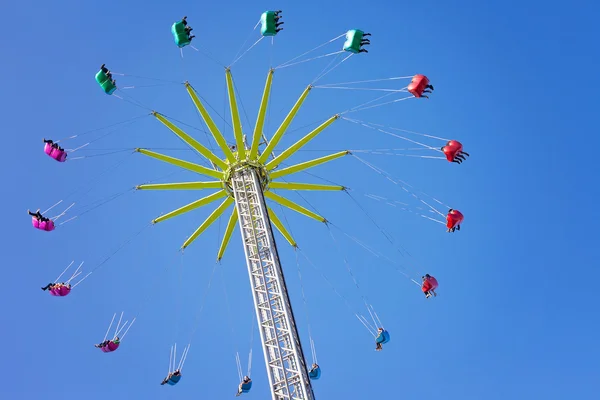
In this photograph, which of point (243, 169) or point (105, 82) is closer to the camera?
point (243, 169)

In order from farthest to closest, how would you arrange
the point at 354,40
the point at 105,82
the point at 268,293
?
1. the point at 105,82
2. the point at 354,40
3. the point at 268,293

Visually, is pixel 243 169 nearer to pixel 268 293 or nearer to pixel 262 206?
pixel 262 206

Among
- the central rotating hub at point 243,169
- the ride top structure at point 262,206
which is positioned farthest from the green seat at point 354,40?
the central rotating hub at point 243,169

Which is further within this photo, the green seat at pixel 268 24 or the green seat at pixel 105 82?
the green seat at pixel 105 82

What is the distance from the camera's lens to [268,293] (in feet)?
67.1

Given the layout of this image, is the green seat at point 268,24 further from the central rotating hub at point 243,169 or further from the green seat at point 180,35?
the central rotating hub at point 243,169

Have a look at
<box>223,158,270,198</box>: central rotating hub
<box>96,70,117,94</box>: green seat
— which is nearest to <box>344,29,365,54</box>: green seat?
<box>223,158,270,198</box>: central rotating hub

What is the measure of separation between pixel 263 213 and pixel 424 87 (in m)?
8.05

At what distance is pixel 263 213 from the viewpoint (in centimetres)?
2189

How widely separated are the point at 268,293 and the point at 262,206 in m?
3.45

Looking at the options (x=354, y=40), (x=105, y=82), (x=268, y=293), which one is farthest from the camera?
(x=105, y=82)

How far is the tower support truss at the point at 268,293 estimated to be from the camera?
730 inches

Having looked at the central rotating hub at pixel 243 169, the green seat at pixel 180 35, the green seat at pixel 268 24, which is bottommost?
the central rotating hub at pixel 243 169

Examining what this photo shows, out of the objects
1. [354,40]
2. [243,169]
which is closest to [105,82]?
[243,169]
